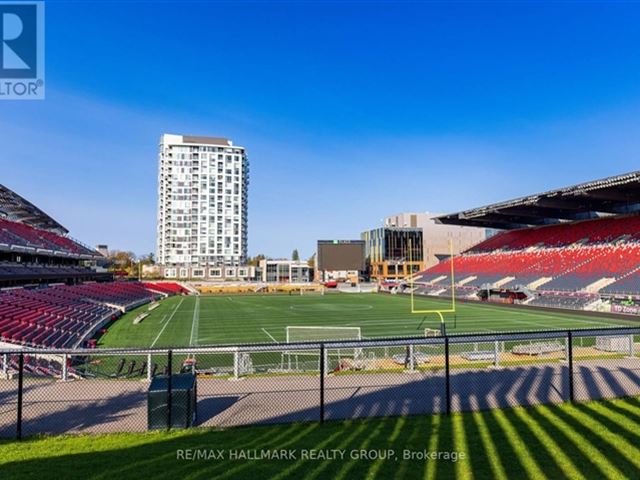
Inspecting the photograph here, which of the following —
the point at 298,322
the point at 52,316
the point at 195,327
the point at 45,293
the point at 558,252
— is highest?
the point at 558,252

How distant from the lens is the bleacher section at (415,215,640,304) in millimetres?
36094

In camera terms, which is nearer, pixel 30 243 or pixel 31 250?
pixel 31 250

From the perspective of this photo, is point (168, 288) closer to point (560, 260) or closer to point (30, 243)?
point (30, 243)

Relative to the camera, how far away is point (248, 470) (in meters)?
4.98

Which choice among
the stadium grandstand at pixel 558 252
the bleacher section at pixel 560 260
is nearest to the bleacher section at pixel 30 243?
the stadium grandstand at pixel 558 252

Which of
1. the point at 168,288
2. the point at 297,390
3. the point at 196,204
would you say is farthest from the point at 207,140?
Result: the point at 297,390

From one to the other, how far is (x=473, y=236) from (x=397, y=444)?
94500mm

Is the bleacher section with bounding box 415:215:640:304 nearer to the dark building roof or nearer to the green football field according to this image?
the green football field

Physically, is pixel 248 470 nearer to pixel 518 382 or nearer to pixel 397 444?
pixel 397 444

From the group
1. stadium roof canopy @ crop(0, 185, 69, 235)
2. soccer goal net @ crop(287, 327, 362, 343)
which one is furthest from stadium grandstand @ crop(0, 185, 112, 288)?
soccer goal net @ crop(287, 327, 362, 343)

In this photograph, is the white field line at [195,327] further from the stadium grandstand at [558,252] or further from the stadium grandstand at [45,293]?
the stadium grandstand at [558,252]

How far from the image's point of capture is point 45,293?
99.4 feet

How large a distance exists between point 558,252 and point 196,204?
90.8m

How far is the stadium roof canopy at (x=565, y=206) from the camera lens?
41.1m
